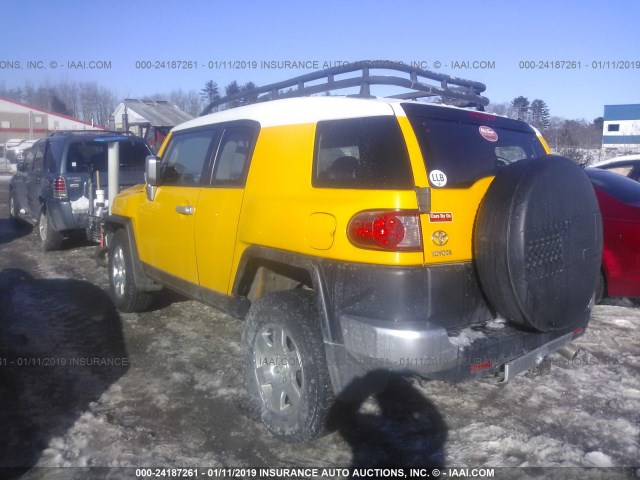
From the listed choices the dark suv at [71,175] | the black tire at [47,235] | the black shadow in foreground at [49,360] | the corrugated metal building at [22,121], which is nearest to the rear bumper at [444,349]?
the black shadow in foreground at [49,360]

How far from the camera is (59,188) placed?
8383mm

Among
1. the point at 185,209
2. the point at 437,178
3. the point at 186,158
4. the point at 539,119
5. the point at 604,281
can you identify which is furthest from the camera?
the point at 539,119

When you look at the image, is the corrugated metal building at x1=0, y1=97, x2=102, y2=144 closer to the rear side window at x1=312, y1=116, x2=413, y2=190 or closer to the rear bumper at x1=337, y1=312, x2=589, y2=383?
the rear side window at x1=312, y1=116, x2=413, y2=190

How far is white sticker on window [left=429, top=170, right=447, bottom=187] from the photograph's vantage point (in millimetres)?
2820

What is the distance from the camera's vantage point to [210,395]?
389 cm

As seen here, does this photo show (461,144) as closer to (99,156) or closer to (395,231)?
(395,231)

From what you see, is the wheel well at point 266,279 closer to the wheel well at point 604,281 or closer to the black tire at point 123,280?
the black tire at point 123,280

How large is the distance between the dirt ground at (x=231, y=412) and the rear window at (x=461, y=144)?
149 centimetres

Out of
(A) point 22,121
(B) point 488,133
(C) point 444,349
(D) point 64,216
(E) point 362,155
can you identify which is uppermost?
(A) point 22,121

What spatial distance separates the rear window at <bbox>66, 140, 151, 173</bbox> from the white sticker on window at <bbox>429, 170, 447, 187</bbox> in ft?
22.5

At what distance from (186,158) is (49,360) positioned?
2.01 meters

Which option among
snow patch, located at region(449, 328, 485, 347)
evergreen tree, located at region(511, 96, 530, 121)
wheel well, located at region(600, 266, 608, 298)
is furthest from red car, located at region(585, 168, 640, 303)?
snow patch, located at region(449, 328, 485, 347)

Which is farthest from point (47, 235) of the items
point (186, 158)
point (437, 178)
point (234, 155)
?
point (437, 178)

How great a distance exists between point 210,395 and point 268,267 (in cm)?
108
